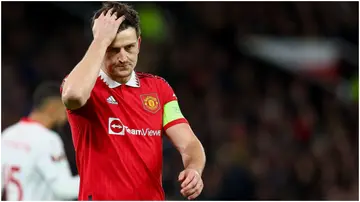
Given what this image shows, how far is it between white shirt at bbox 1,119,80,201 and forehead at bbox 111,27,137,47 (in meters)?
2.70

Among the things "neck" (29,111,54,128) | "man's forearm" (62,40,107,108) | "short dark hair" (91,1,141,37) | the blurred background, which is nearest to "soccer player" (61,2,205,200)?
"short dark hair" (91,1,141,37)

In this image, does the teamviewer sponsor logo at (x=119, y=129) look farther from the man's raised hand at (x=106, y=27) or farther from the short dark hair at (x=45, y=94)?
the short dark hair at (x=45, y=94)

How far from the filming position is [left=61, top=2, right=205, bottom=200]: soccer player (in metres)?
3.80

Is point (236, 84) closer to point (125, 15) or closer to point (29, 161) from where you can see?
point (29, 161)

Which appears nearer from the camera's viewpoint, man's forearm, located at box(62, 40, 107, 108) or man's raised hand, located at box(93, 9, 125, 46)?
man's forearm, located at box(62, 40, 107, 108)

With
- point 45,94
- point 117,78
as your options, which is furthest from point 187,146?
point 45,94

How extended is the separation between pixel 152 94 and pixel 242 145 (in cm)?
911

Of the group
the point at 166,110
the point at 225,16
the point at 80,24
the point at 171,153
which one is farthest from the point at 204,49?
the point at 166,110

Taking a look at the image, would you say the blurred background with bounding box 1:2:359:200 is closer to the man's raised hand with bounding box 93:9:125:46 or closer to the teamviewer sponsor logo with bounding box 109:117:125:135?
the teamviewer sponsor logo with bounding box 109:117:125:135

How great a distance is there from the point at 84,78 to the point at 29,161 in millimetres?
2994

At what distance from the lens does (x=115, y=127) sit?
3.82 m

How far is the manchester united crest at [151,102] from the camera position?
12.9 feet

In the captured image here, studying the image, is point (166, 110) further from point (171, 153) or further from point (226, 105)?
point (226, 105)

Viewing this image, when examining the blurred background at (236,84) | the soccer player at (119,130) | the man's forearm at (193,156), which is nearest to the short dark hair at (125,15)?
the soccer player at (119,130)
